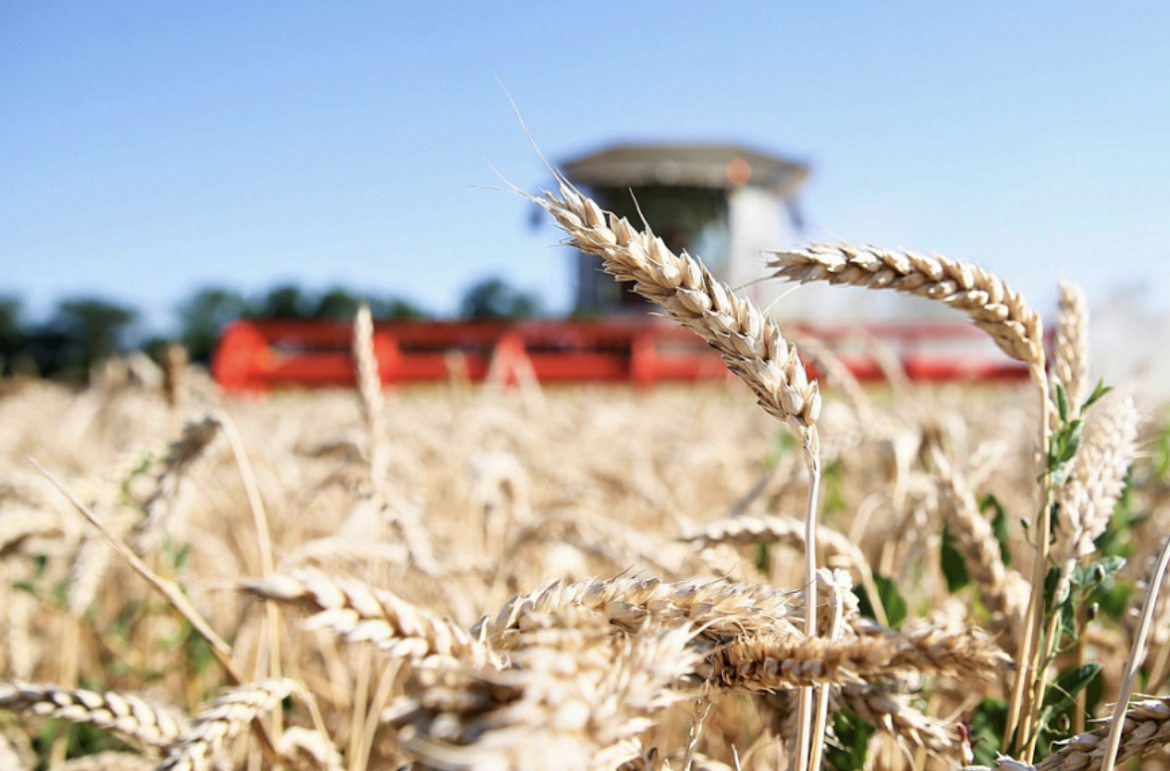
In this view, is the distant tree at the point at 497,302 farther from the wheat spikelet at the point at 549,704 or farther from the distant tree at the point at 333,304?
the wheat spikelet at the point at 549,704

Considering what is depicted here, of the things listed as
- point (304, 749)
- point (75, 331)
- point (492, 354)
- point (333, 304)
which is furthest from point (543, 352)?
point (75, 331)

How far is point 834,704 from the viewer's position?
0.82 meters

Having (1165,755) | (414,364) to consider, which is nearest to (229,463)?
(1165,755)

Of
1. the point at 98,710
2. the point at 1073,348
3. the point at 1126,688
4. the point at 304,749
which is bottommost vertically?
the point at 304,749

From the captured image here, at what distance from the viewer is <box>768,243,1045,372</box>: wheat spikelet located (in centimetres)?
67

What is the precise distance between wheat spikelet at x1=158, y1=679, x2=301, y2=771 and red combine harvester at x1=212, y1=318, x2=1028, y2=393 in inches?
501

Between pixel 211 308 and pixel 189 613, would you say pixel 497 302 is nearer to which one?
pixel 211 308

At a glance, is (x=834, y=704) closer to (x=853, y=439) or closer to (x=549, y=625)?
(x=549, y=625)

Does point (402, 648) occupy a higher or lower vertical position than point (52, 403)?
higher

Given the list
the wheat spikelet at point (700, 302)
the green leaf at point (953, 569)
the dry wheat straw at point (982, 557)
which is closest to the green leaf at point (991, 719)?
the dry wheat straw at point (982, 557)

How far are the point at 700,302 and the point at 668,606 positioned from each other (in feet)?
0.67

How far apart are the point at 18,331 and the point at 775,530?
103 feet

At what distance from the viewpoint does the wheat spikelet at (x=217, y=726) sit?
0.71 meters

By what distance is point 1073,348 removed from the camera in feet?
2.88
